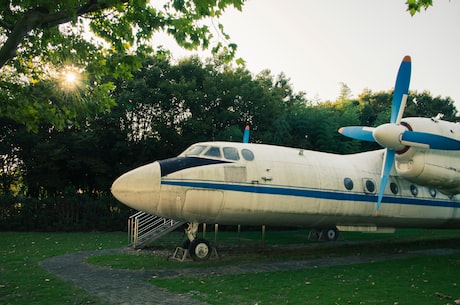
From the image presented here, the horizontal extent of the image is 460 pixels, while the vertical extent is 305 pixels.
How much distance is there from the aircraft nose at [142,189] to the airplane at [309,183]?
1.3 inches

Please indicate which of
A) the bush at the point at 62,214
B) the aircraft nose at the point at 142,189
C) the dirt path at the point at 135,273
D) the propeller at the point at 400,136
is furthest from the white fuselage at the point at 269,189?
the bush at the point at 62,214

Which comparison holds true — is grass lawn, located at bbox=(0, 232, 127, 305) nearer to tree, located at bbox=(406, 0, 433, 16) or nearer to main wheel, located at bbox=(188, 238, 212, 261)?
main wheel, located at bbox=(188, 238, 212, 261)

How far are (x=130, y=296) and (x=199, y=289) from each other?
163 cm

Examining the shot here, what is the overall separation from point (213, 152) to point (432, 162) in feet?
29.3

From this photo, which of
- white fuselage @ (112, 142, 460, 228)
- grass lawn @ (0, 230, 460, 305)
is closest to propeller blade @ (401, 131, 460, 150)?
white fuselage @ (112, 142, 460, 228)

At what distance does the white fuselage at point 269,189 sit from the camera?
12.9 m

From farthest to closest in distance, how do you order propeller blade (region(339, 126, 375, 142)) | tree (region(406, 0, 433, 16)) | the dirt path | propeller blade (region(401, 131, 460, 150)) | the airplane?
1. propeller blade (region(339, 126, 375, 142))
2. propeller blade (region(401, 131, 460, 150))
3. the airplane
4. the dirt path
5. tree (region(406, 0, 433, 16))

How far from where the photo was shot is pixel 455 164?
1633 cm

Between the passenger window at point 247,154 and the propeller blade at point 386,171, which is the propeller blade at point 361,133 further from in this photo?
the passenger window at point 247,154

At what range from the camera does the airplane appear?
512 inches

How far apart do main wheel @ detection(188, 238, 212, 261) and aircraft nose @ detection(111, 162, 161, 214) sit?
190 centimetres

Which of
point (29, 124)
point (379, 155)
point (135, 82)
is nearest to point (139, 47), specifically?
point (29, 124)

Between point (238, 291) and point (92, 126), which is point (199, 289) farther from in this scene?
point (92, 126)

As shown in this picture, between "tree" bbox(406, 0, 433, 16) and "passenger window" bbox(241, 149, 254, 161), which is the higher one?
"tree" bbox(406, 0, 433, 16)
